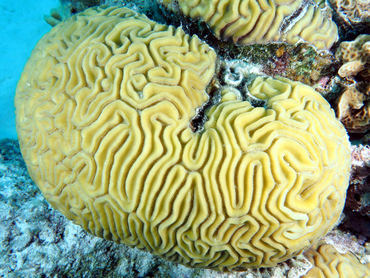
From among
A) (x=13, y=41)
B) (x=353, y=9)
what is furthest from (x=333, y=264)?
(x=13, y=41)

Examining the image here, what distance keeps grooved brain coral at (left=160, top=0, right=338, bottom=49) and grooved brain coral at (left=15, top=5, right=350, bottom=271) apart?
0.49 meters

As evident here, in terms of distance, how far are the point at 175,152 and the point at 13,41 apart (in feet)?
60.3

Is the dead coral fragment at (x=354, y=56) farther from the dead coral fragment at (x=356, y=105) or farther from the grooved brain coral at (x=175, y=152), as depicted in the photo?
the grooved brain coral at (x=175, y=152)

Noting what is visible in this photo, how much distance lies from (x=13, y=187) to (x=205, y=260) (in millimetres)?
3530

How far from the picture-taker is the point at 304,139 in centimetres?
262

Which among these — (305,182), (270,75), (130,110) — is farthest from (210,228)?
(270,75)

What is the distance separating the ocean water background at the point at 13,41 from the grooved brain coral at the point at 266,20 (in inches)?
502

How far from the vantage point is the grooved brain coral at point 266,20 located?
3033 millimetres

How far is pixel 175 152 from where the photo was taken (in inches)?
106

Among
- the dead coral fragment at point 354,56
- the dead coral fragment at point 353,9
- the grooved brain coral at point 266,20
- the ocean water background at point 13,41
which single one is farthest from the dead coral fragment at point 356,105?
the ocean water background at point 13,41

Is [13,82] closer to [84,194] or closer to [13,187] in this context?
[13,187]

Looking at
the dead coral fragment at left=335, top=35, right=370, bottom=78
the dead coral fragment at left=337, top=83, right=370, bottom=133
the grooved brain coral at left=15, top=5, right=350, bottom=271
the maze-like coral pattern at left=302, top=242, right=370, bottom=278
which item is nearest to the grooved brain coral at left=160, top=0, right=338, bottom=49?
the dead coral fragment at left=335, top=35, right=370, bottom=78

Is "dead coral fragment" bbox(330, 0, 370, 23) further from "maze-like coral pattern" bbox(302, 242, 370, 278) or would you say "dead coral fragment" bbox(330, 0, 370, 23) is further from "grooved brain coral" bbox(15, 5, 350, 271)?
"maze-like coral pattern" bbox(302, 242, 370, 278)

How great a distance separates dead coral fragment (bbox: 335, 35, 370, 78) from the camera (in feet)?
10.6
